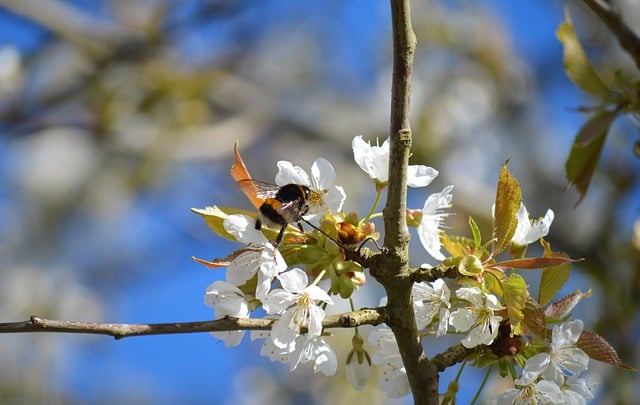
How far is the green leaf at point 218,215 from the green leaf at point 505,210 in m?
0.31

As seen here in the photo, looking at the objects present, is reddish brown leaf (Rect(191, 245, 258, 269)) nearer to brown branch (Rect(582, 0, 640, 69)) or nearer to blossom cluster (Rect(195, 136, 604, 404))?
blossom cluster (Rect(195, 136, 604, 404))

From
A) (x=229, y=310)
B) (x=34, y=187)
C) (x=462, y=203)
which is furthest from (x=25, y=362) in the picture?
(x=229, y=310)

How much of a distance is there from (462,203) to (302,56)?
277cm

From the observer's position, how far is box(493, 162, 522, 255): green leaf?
92cm

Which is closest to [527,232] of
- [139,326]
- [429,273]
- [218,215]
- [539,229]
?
[539,229]

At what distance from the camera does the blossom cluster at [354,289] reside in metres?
0.90

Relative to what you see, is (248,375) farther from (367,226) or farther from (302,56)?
(367,226)

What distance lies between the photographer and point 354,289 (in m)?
0.94

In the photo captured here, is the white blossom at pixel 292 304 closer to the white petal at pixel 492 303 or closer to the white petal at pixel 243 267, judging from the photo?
the white petal at pixel 243 267

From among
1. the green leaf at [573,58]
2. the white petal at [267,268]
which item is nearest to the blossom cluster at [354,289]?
the white petal at [267,268]

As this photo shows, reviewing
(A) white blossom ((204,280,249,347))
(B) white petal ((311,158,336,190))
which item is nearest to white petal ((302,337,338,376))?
(A) white blossom ((204,280,249,347))

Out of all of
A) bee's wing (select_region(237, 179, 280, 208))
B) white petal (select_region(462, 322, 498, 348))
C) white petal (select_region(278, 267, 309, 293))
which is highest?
bee's wing (select_region(237, 179, 280, 208))

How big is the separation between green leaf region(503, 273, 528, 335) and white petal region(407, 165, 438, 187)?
182mm

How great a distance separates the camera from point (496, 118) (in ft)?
14.0
